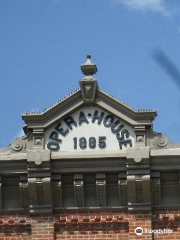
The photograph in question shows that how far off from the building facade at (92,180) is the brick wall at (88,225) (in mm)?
27

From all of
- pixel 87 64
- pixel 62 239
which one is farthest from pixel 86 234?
pixel 87 64

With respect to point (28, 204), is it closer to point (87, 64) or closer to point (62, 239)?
point (62, 239)

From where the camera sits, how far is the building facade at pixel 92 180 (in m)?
29.6

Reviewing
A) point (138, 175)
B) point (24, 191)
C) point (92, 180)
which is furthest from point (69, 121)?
point (138, 175)

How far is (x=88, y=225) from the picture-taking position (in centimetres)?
2975

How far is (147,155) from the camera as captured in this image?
29.6m

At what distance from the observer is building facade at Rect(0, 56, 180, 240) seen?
2962 centimetres

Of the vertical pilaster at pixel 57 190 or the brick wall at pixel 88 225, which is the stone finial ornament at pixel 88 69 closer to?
the vertical pilaster at pixel 57 190

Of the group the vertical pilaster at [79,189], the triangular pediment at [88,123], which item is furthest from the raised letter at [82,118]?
the vertical pilaster at [79,189]

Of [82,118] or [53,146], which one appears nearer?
[53,146]

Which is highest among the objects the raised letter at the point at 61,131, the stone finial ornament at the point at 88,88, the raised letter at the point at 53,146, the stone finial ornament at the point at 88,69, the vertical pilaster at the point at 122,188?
the stone finial ornament at the point at 88,69

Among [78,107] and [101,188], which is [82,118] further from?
[101,188]

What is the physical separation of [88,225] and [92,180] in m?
1.27

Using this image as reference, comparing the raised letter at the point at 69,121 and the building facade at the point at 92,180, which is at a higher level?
the raised letter at the point at 69,121
